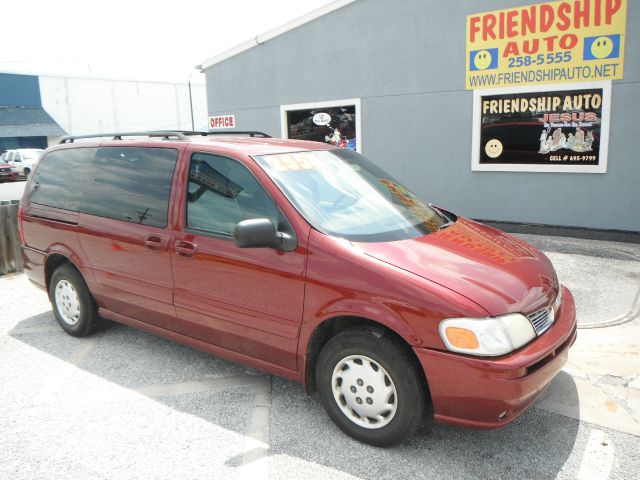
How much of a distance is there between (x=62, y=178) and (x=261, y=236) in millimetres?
2665

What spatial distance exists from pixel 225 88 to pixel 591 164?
7860 millimetres

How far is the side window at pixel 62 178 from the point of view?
4512mm

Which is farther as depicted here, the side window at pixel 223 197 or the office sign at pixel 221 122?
the office sign at pixel 221 122

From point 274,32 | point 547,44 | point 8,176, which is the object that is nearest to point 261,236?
point 547,44

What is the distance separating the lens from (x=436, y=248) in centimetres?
315

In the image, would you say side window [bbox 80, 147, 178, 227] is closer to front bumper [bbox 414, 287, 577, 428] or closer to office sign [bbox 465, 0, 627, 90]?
front bumper [bbox 414, 287, 577, 428]

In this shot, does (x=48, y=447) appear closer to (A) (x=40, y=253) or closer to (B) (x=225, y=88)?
(A) (x=40, y=253)

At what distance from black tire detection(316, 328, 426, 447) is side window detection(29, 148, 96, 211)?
2795 millimetres

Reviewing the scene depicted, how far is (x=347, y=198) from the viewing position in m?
3.52

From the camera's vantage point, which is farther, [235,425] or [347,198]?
[347,198]

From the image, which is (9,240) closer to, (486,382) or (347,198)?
(347,198)

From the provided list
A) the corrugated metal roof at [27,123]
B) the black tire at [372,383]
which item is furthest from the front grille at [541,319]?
the corrugated metal roof at [27,123]

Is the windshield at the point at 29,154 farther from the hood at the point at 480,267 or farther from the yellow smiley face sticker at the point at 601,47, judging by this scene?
the hood at the point at 480,267

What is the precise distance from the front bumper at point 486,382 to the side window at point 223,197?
1276 millimetres
